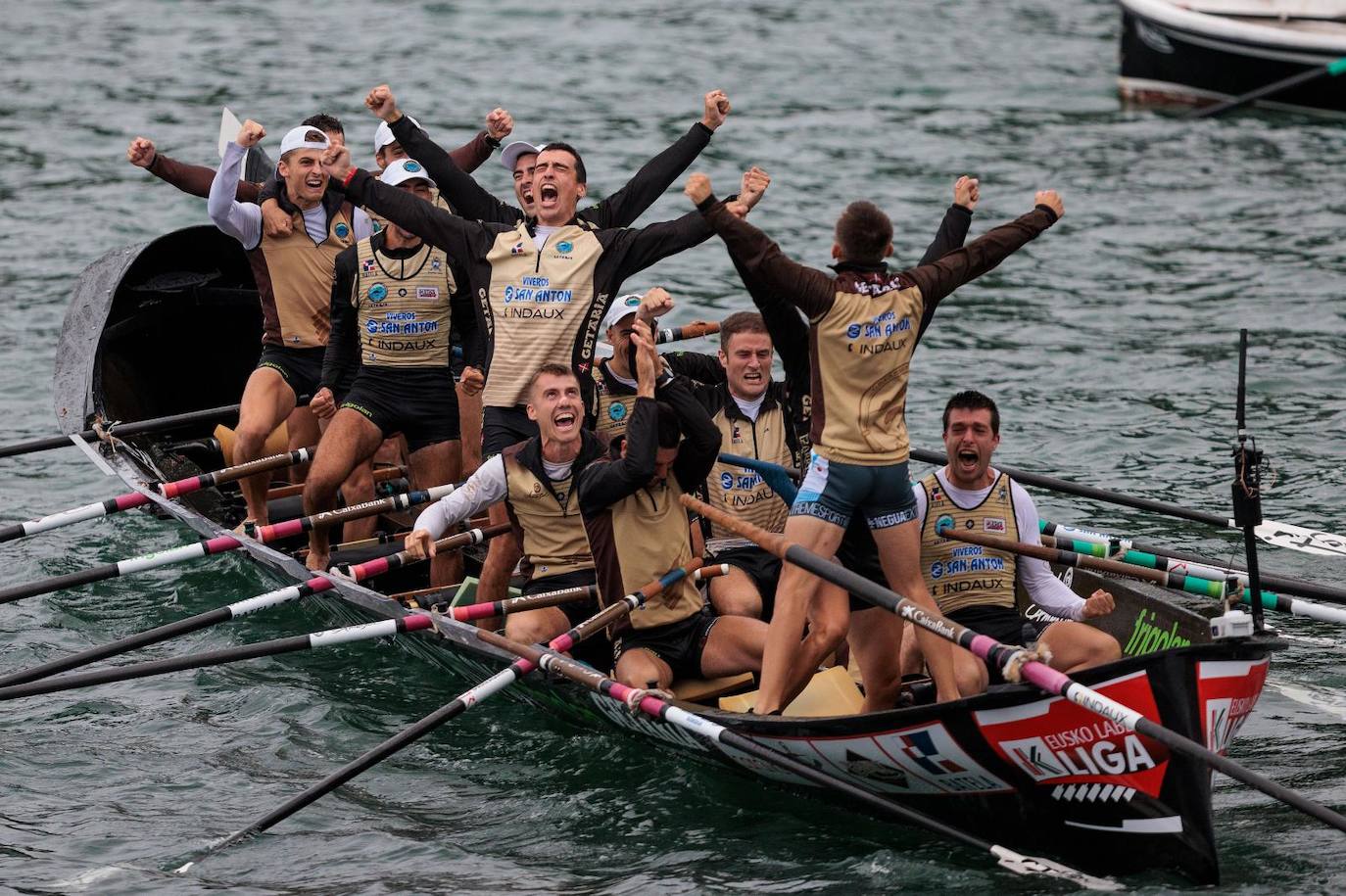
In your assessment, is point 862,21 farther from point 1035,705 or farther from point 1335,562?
point 1035,705

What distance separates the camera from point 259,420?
11.7 metres

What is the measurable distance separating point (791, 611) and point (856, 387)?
106cm

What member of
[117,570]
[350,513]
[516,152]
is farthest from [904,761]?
[516,152]

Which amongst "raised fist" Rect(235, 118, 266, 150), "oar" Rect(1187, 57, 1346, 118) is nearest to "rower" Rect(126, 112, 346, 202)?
"raised fist" Rect(235, 118, 266, 150)

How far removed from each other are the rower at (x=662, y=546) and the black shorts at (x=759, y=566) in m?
0.63

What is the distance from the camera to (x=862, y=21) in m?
31.4

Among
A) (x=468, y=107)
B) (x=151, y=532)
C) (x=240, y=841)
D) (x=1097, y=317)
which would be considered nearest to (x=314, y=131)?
(x=151, y=532)

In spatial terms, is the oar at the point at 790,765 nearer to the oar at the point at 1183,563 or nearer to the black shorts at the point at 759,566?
the black shorts at the point at 759,566

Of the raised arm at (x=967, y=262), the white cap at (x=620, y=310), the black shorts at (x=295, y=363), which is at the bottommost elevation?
the black shorts at (x=295, y=363)

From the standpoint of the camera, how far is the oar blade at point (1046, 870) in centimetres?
783

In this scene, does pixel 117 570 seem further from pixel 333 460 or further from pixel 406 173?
pixel 406 173

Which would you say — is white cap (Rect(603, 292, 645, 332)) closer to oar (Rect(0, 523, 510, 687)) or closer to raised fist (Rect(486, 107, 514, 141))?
oar (Rect(0, 523, 510, 687))

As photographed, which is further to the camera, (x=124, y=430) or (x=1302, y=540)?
(x=124, y=430)

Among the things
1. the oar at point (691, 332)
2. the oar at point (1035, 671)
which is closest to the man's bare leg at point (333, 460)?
the oar at point (691, 332)
